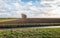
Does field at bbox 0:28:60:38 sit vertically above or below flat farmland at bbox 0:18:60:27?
below

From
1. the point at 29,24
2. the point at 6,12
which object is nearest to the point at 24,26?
the point at 29,24

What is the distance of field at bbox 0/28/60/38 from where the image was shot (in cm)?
364

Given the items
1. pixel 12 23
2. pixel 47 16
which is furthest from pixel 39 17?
pixel 12 23

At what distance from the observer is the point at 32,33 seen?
367 cm

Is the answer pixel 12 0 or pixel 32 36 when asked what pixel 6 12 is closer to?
pixel 12 0

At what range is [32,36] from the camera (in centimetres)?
367

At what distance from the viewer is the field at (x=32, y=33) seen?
12.0 ft

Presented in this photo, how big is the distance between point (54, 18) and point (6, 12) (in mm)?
674

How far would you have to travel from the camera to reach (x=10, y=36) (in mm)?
3633

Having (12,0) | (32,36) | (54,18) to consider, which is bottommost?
(32,36)

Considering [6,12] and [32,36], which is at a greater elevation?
[6,12]

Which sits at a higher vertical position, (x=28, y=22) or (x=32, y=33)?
(x=28, y=22)

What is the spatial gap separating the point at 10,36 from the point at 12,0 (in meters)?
0.51

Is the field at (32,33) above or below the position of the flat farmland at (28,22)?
below
